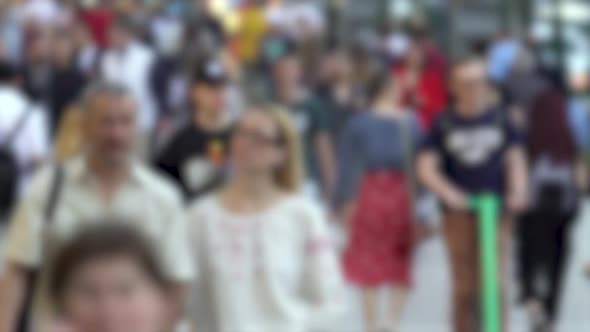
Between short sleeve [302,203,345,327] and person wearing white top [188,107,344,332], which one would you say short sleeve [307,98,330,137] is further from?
short sleeve [302,203,345,327]

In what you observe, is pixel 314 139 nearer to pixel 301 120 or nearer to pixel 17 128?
pixel 301 120

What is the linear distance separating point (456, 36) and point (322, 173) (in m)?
11.7

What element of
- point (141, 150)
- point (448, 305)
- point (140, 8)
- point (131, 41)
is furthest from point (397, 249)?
point (140, 8)

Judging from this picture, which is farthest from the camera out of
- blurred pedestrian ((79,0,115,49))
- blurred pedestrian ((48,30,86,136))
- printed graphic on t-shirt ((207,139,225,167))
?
blurred pedestrian ((79,0,115,49))

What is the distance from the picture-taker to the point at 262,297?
22.1ft

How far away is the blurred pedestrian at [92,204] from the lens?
6.09 metres

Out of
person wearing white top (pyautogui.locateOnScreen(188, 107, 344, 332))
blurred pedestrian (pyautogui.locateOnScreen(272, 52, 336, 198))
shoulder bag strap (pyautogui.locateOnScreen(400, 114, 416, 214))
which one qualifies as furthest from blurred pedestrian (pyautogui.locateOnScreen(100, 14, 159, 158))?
person wearing white top (pyautogui.locateOnScreen(188, 107, 344, 332))

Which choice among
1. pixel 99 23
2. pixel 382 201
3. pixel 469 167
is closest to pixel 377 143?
pixel 382 201

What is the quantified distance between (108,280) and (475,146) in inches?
304

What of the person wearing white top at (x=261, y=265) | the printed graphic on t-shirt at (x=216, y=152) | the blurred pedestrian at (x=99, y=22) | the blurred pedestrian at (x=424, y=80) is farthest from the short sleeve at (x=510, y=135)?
the blurred pedestrian at (x=99, y=22)

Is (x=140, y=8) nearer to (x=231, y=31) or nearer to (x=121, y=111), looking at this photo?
(x=231, y=31)

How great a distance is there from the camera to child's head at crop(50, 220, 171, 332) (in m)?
2.89

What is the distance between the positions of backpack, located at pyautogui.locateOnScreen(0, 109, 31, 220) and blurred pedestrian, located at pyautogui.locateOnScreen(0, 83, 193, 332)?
548 cm

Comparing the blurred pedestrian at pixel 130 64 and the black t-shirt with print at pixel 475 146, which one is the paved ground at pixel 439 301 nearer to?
the black t-shirt with print at pixel 475 146
